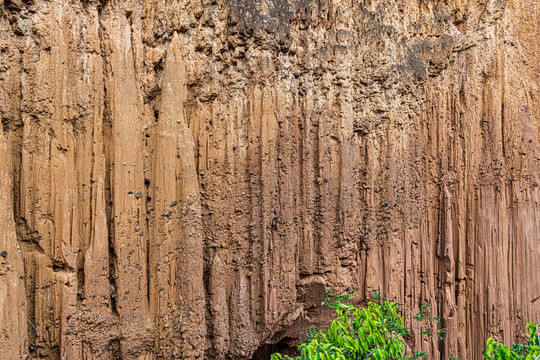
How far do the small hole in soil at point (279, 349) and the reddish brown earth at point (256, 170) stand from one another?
0.13ft

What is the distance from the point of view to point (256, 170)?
180 inches

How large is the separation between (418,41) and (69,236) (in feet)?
17.4

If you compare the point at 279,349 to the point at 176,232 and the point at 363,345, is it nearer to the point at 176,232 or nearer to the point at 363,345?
the point at 363,345

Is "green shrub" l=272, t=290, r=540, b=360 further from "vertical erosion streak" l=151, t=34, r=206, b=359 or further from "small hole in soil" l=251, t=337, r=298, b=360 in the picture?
"small hole in soil" l=251, t=337, r=298, b=360

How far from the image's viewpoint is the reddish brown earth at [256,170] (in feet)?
11.6

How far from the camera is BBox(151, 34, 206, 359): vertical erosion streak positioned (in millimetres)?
3990

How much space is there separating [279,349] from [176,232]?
91.3 inches

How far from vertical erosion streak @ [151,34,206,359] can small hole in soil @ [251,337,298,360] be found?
3.90ft

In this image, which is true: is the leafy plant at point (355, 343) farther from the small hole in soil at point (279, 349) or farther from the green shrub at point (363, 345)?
the small hole in soil at point (279, 349)

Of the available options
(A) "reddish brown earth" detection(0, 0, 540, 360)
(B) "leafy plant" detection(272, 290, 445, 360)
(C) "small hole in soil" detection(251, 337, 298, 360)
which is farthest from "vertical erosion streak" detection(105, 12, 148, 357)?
(C) "small hole in soil" detection(251, 337, 298, 360)

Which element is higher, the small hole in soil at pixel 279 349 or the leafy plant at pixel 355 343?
the leafy plant at pixel 355 343

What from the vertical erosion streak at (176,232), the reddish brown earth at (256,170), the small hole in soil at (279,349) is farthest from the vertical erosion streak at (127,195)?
the small hole in soil at (279,349)

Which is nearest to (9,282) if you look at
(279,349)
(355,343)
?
(355,343)

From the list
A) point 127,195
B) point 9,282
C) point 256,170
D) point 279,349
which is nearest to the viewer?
point 9,282
